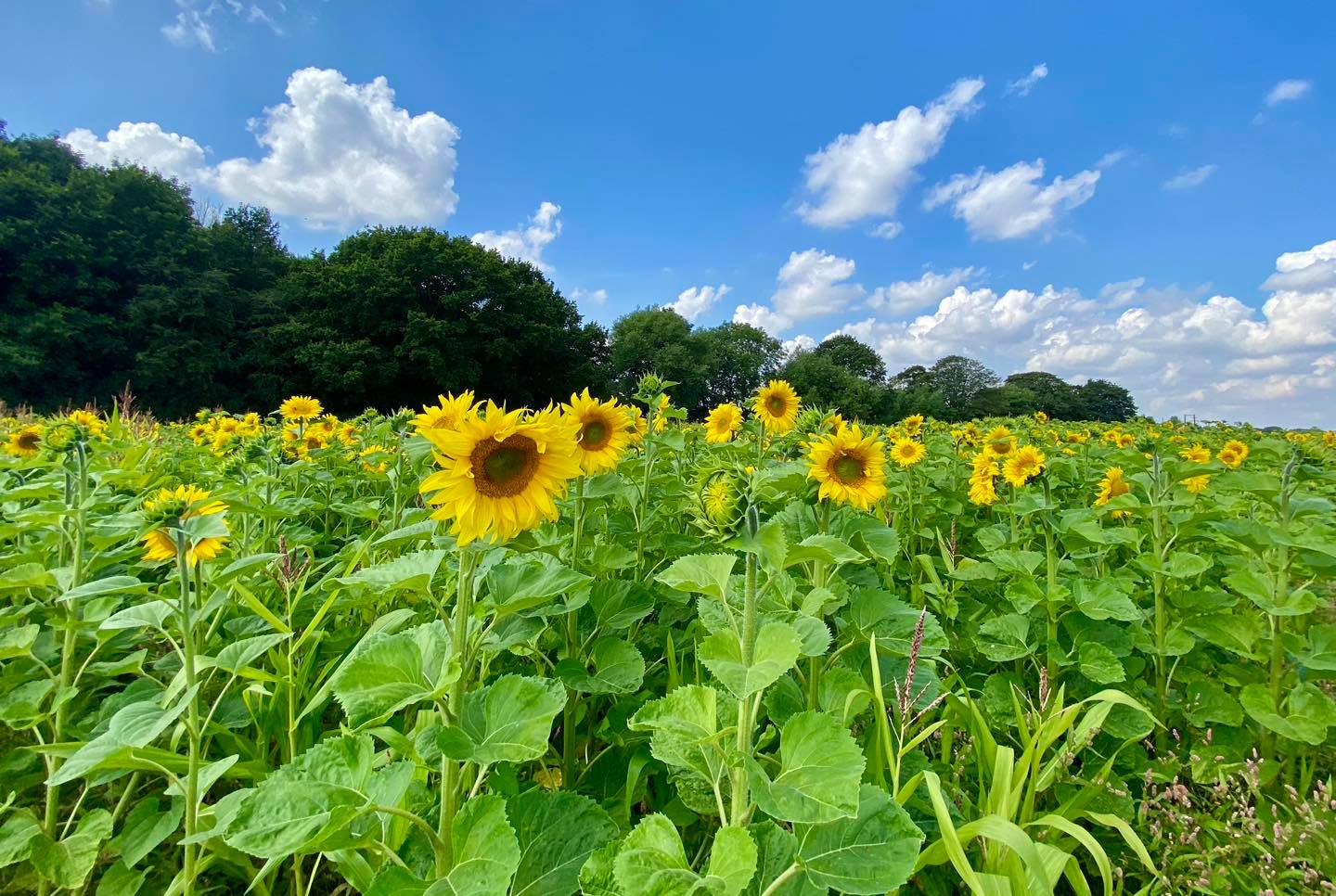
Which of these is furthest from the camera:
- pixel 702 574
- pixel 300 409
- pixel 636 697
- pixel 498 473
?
pixel 300 409

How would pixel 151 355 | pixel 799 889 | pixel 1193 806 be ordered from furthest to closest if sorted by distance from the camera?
pixel 151 355, pixel 1193 806, pixel 799 889

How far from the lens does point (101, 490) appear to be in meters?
2.29

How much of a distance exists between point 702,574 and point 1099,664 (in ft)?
5.35

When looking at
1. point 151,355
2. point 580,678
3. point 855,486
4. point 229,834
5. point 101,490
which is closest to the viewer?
point 229,834

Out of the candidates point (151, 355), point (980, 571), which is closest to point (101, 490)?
point (980, 571)

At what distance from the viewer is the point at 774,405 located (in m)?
3.89

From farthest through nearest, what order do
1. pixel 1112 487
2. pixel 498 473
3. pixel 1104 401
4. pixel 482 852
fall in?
pixel 1104 401 < pixel 1112 487 < pixel 498 473 < pixel 482 852

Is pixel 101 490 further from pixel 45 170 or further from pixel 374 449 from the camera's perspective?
pixel 45 170

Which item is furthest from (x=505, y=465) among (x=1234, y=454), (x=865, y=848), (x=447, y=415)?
(x=1234, y=454)

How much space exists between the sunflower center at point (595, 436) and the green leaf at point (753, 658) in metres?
1.35

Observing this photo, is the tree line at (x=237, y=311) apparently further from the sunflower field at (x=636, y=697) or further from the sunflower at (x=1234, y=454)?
the sunflower field at (x=636, y=697)

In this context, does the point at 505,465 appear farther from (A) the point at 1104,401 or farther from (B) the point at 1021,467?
(A) the point at 1104,401

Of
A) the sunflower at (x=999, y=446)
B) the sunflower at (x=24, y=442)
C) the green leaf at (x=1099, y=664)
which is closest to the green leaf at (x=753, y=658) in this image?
the green leaf at (x=1099, y=664)

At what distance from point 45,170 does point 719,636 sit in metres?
39.7
